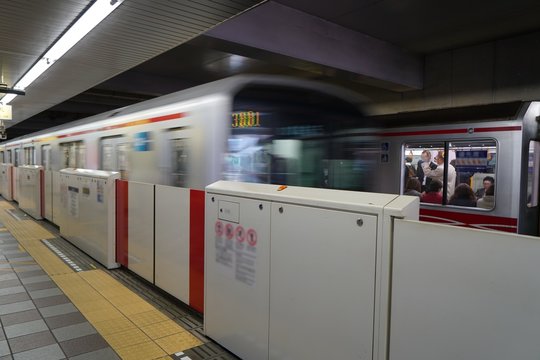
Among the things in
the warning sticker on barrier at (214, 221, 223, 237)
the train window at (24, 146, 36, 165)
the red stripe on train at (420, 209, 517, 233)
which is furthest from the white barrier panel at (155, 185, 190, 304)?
the train window at (24, 146, 36, 165)

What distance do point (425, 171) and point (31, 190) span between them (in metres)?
9.77

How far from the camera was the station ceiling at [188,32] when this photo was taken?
345 centimetres

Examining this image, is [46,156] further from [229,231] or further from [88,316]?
[229,231]

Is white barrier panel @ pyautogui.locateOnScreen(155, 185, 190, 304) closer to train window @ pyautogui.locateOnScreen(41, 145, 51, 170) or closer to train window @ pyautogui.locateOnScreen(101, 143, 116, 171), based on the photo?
train window @ pyautogui.locateOnScreen(101, 143, 116, 171)

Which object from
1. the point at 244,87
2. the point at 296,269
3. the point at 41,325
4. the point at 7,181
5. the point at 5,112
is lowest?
the point at 41,325

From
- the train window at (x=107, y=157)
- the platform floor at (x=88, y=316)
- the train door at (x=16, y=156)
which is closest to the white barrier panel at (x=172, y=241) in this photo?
the platform floor at (x=88, y=316)

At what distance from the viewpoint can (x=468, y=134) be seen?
601 cm

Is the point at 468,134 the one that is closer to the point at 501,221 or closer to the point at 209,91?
the point at 501,221

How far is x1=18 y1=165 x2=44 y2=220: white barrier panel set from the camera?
945 centimetres

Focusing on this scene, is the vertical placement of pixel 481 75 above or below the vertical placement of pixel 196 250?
above

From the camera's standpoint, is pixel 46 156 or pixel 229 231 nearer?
pixel 229 231

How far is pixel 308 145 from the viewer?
→ 4453 millimetres

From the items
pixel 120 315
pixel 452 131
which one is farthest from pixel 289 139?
pixel 452 131

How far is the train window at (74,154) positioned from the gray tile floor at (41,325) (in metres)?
3.06
